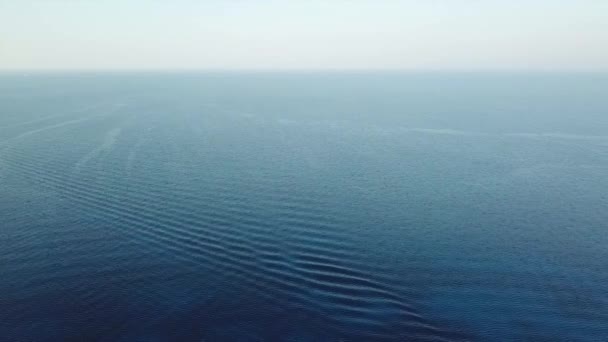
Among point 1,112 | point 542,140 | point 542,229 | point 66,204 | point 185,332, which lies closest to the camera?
point 185,332

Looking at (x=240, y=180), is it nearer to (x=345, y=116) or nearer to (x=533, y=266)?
(x=533, y=266)

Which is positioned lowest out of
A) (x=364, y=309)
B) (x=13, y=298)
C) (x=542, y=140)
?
(x=13, y=298)

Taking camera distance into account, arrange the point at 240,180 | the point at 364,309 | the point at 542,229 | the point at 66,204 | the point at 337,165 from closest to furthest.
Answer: the point at 364,309 → the point at 542,229 → the point at 66,204 → the point at 240,180 → the point at 337,165

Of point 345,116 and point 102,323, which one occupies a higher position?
point 345,116

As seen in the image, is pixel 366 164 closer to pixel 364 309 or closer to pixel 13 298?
pixel 364 309

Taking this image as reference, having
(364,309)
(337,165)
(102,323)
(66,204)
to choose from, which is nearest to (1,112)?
(66,204)

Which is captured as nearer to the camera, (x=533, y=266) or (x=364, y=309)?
(x=364, y=309)
